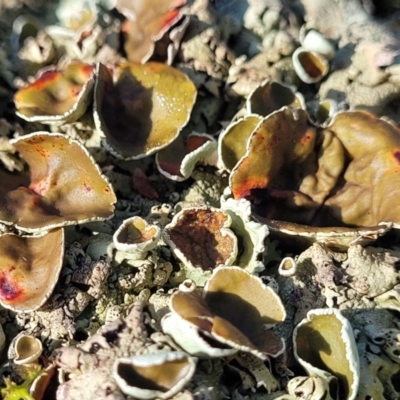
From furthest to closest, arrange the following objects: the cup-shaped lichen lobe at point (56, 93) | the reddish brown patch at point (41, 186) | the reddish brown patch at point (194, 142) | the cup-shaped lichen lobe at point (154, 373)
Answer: the reddish brown patch at point (194, 142)
the cup-shaped lichen lobe at point (56, 93)
the reddish brown patch at point (41, 186)
the cup-shaped lichen lobe at point (154, 373)

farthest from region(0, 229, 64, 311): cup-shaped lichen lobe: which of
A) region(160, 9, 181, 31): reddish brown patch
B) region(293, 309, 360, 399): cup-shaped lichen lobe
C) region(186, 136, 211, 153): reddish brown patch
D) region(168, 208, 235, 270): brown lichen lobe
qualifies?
region(160, 9, 181, 31): reddish brown patch

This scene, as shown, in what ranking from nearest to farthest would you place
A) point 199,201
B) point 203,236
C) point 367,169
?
point 203,236, point 367,169, point 199,201

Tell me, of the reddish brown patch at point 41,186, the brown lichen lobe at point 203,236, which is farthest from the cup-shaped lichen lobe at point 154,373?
the reddish brown patch at point 41,186

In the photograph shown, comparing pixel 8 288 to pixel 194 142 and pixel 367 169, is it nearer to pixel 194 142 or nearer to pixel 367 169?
pixel 194 142

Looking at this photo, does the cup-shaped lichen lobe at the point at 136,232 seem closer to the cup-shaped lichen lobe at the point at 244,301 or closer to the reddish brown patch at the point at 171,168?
the cup-shaped lichen lobe at the point at 244,301

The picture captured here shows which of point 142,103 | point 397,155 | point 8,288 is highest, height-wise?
point 397,155

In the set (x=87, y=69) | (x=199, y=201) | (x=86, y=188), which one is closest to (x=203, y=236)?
(x=199, y=201)

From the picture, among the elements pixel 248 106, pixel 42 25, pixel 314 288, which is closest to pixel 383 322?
pixel 314 288

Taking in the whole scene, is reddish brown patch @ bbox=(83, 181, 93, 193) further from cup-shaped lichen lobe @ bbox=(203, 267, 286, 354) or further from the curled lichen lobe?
cup-shaped lichen lobe @ bbox=(203, 267, 286, 354)
